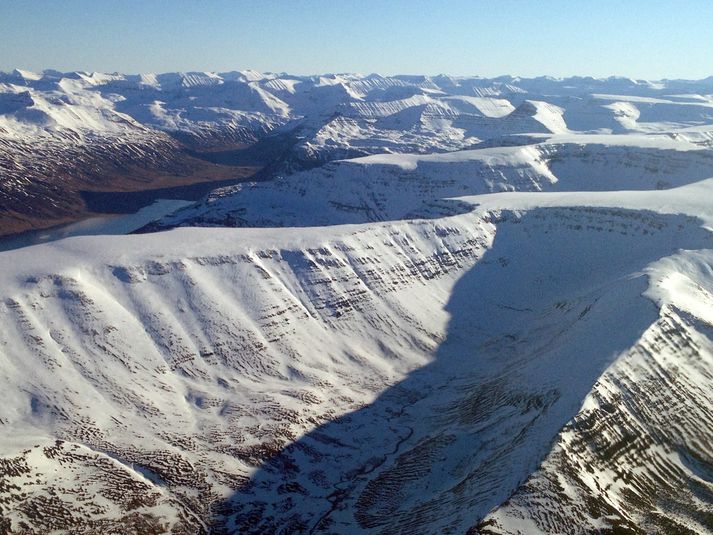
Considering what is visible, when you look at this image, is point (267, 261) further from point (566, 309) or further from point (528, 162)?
point (528, 162)

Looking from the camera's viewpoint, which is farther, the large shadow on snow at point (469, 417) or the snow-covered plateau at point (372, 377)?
the large shadow on snow at point (469, 417)

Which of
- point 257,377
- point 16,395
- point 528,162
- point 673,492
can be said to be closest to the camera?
point 673,492

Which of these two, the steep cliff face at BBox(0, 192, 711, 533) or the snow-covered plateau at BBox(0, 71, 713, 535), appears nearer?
the snow-covered plateau at BBox(0, 71, 713, 535)

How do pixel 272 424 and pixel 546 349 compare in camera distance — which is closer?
pixel 272 424

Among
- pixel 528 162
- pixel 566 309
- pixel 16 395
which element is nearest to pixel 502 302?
pixel 566 309

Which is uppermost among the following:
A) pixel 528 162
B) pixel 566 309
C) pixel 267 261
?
pixel 528 162
